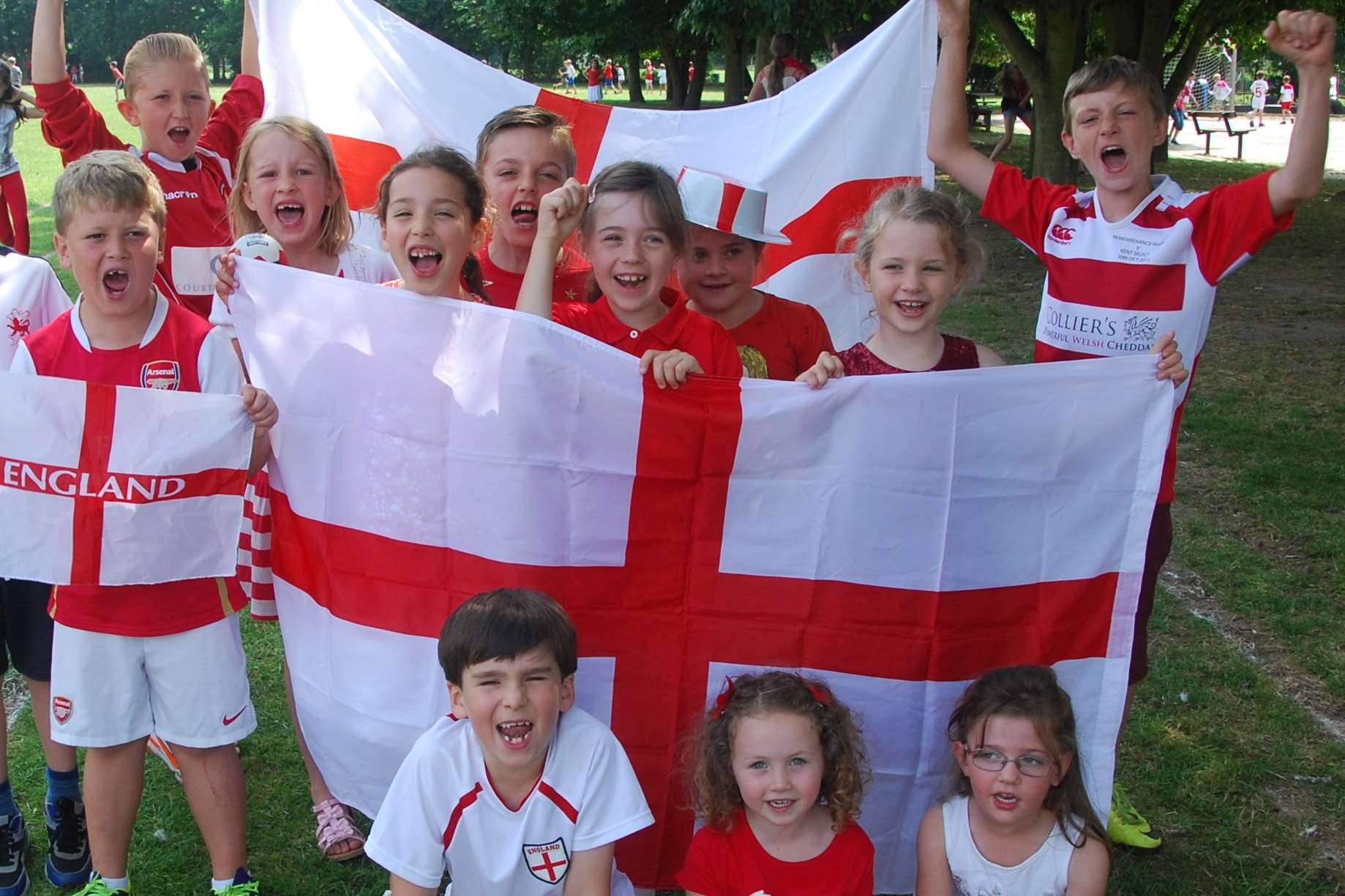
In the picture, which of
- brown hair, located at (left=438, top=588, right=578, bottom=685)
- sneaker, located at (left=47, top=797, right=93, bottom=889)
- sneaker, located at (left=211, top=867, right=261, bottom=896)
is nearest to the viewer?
brown hair, located at (left=438, top=588, right=578, bottom=685)

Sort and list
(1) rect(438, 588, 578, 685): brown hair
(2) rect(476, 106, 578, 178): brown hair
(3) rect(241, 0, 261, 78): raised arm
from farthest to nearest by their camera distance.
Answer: (3) rect(241, 0, 261, 78): raised arm
(2) rect(476, 106, 578, 178): brown hair
(1) rect(438, 588, 578, 685): brown hair

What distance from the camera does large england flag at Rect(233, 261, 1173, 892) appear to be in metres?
2.49

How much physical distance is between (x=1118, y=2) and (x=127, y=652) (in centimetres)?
1162

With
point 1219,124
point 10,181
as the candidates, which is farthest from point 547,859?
point 1219,124

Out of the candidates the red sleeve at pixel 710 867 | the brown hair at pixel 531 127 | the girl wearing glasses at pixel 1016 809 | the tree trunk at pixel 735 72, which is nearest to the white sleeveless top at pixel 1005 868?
the girl wearing glasses at pixel 1016 809

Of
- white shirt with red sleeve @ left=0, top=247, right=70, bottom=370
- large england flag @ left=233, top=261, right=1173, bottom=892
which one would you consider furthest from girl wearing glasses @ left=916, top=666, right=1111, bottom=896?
white shirt with red sleeve @ left=0, top=247, right=70, bottom=370

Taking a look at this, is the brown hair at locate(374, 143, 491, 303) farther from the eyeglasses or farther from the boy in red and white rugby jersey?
the eyeglasses

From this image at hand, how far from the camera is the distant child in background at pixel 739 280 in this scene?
299 centimetres

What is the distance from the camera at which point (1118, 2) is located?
1173 centimetres

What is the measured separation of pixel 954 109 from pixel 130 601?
2.23 m

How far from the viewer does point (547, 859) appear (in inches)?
91.7

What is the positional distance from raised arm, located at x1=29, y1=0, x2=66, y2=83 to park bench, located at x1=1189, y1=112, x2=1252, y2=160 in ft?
70.1

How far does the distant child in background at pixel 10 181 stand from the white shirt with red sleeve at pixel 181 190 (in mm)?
5663

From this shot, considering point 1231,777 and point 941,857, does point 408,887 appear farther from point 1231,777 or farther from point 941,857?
point 1231,777
